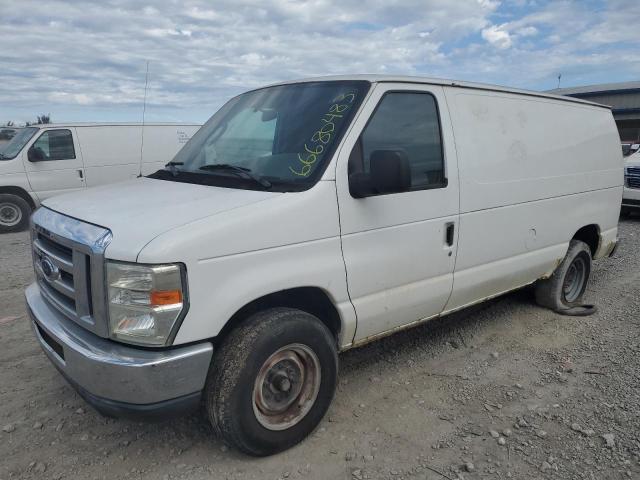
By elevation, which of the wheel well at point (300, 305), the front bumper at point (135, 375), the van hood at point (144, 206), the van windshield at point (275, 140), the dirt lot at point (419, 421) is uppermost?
the van windshield at point (275, 140)

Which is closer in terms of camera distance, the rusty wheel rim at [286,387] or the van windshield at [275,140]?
the rusty wheel rim at [286,387]

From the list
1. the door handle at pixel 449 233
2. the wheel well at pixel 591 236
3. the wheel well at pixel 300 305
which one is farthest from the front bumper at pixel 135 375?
the wheel well at pixel 591 236

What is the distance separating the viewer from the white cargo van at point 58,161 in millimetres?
10234

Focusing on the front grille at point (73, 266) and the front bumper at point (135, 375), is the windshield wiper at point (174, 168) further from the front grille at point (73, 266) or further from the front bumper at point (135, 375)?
the front bumper at point (135, 375)

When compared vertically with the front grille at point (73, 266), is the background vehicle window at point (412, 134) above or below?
above

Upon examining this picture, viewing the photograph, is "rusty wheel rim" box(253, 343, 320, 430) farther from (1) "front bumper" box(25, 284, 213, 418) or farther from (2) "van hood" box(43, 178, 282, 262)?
(2) "van hood" box(43, 178, 282, 262)

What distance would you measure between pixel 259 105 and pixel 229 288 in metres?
1.72

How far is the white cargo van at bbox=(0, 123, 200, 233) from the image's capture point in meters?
10.2

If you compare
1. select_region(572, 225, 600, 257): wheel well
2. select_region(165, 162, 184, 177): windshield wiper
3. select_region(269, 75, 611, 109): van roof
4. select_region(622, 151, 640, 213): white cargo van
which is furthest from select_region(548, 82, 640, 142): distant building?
select_region(165, 162, 184, 177): windshield wiper

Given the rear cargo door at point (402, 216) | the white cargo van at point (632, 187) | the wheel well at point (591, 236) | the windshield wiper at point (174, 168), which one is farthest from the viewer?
the white cargo van at point (632, 187)

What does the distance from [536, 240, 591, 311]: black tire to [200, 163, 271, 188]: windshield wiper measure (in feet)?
11.3

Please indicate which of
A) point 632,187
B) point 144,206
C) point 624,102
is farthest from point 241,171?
point 624,102

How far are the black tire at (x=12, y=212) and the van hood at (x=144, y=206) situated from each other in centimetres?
804

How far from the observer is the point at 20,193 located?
34.0 feet
